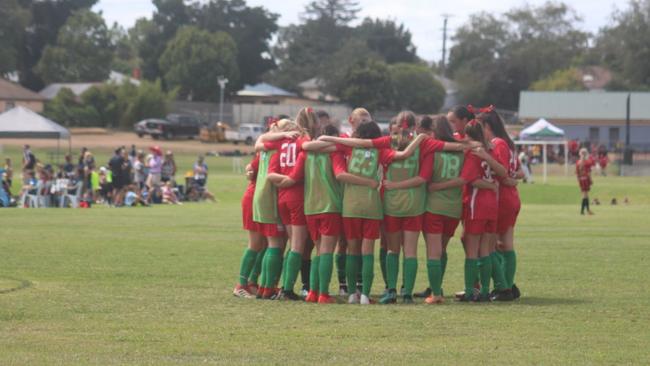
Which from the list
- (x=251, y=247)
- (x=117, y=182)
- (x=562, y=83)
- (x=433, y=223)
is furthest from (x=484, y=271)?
(x=562, y=83)

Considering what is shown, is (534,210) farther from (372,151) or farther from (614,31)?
(614,31)

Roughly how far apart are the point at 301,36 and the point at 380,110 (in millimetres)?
51499

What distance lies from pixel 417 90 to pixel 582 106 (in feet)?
86.0

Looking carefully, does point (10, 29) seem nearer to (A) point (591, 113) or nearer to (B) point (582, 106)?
(B) point (582, 106)

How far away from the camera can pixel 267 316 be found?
1159 cm

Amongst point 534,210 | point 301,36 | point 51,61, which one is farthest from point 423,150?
point 301,36

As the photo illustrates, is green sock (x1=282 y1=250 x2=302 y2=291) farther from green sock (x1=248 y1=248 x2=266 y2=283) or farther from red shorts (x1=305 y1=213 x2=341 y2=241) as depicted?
green sock (x1=248 y1=248 x2=266 y2=283)

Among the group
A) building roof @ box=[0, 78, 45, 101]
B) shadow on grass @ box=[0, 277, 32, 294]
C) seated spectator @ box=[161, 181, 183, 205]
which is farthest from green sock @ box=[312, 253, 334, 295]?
building roof @ box=[0, 78, 45, 101]

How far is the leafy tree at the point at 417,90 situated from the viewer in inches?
5054

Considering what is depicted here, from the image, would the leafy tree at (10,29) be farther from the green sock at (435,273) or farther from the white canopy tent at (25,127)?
the green sock at (435,273)

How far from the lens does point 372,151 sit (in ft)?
41.3

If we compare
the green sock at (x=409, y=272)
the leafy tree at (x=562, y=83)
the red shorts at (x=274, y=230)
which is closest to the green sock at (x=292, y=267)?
the red shorts at (x=274, y=230)

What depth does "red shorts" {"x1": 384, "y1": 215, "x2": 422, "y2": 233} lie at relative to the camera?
12.7m

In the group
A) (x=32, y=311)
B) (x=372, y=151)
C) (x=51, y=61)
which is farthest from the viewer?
(x=51, y=61)
